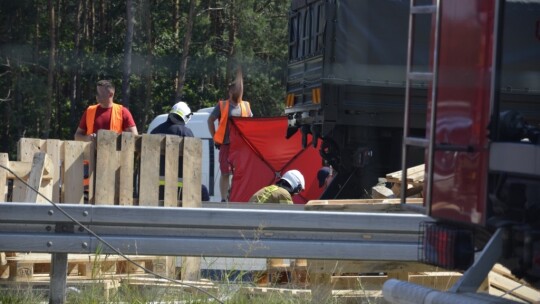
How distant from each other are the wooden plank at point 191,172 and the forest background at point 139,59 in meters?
30.8

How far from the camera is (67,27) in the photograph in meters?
43.3

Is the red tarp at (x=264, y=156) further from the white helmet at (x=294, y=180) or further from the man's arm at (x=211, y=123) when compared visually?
the white helmet at (x=294, y=180)

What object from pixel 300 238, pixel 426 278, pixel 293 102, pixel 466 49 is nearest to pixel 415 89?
pixel 293 102

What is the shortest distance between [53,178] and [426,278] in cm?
304

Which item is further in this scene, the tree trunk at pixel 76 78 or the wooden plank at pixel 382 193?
the tree trunk at pixel 76 78

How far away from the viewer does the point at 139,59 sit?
40562mm

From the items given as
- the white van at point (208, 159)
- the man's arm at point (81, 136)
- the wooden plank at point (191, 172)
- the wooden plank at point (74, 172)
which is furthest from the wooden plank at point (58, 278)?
the white van at point (208, 159)

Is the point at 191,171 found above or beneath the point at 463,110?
beneath

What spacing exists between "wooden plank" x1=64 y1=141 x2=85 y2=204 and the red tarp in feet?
19.4

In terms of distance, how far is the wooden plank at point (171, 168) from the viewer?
816 cm

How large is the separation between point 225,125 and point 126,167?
5850 millimetres

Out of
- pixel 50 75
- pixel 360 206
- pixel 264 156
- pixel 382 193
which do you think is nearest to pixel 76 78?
pixel 50 75

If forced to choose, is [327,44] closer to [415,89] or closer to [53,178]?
[415,89]

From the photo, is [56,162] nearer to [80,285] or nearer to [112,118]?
[80,285]
